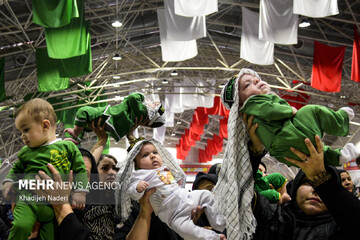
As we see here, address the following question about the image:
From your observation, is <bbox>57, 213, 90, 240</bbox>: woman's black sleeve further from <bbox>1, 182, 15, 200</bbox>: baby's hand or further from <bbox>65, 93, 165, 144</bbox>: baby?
<bbox>65, 93, 165, 144</bbox>: baby

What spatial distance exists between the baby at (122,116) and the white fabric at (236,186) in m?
0.84

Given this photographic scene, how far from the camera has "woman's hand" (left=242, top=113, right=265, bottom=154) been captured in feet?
6.60

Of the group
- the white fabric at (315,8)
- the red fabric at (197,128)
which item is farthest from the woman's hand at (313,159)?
the red fabric at (197,128)

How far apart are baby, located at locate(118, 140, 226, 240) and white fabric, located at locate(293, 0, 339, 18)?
661 cm

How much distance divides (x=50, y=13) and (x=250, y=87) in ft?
21.0

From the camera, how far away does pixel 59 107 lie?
17.4 metres

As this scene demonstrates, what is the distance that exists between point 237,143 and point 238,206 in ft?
0.97

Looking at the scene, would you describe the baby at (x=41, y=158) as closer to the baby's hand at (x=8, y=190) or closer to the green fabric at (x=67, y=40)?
the baby's hand at (x=8, y=190)

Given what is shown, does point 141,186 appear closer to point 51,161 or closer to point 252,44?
point 51,161

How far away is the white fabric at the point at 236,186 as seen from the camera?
1.94 meters

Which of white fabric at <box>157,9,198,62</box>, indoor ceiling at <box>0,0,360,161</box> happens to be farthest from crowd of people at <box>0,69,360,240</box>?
indoor ceiling at <box>0,0,360,161</box>

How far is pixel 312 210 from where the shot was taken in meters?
2.12

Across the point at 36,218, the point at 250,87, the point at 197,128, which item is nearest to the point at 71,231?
the point at 36,218

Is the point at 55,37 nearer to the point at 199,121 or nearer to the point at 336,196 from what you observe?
the point at 336,196
